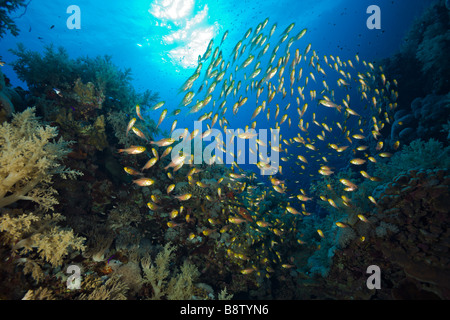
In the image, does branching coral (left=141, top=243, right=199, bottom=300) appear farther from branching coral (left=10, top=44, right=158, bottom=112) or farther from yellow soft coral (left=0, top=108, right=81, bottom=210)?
branching coral (left=10, top=44, right=158, bottom=112)

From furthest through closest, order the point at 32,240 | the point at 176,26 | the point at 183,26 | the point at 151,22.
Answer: the point at 183,26
the point at 176,26
the point at 151,22
the point at 32,240

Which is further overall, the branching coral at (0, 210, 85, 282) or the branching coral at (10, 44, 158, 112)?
the branching coral at (10, 44, 158, 112)

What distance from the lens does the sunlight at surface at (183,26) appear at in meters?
22.7

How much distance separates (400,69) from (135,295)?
20.6m

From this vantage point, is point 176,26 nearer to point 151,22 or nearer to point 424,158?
point 151,22

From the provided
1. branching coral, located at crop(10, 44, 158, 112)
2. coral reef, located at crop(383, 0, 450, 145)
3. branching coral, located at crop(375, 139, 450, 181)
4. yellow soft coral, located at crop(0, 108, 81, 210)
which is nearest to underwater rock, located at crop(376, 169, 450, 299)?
branching coral, located at crop(375, 139, 450, 181)

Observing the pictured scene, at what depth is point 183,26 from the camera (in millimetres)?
26578

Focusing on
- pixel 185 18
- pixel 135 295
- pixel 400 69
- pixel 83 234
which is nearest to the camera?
pixel 135 295

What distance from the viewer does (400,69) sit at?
540 inches

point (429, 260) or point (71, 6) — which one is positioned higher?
point (71, 6)

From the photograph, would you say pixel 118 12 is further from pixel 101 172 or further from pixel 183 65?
pixel 101 172

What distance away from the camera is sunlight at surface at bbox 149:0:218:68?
22.7m

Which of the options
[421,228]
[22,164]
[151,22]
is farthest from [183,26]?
[421,228]

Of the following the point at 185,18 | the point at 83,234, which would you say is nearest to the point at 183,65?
the point at 185,18
